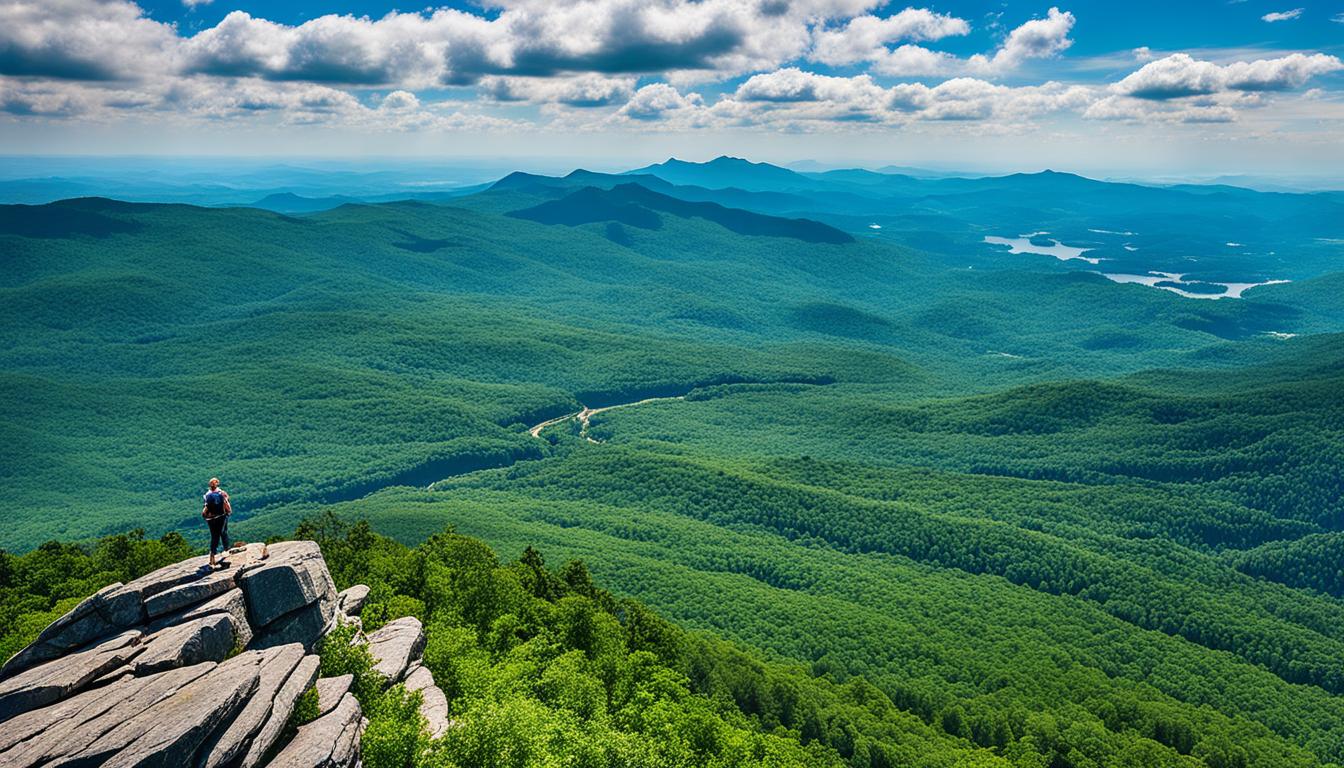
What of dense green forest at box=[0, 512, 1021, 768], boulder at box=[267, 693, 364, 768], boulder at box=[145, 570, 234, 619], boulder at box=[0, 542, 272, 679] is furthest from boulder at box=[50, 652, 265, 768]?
dense green forest at box=[0, 512, 1021, 768]

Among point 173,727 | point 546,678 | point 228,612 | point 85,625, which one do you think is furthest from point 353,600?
point 173,727

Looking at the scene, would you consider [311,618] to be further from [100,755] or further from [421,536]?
[421,536]

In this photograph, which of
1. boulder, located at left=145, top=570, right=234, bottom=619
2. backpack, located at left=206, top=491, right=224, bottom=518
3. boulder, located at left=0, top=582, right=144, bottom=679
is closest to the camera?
boulder, located at left=0, top=582, right=144, bottom=679

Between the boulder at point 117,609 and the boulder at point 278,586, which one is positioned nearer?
the boulder at point 117,609

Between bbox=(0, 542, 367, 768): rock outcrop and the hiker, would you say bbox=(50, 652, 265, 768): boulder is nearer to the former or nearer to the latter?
bbox=(0, 542, 367, 768): rock outcrop

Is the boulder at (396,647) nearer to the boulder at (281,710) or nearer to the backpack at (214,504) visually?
the boulder at (281,710)

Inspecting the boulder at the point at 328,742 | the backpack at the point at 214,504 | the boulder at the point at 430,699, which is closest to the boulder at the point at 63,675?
the backpack at the point at 214,504
